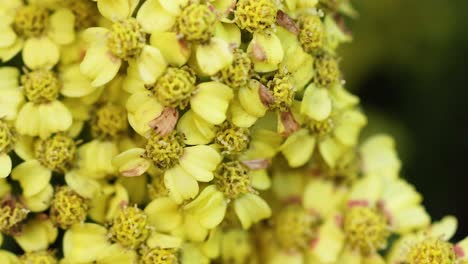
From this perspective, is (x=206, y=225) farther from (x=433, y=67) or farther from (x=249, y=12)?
(x=433, y=67)

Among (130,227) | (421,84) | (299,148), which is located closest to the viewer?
(130,227)

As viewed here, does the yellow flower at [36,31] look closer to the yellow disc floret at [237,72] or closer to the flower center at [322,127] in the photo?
the yellow disc floret at [237,72]

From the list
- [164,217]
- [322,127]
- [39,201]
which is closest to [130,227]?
[164,217]

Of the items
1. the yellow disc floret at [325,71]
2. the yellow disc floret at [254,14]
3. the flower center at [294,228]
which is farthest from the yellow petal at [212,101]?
the flower center at [294,228]

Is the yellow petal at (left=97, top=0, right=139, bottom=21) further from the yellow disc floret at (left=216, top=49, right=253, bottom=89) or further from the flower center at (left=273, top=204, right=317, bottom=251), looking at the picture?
the flower center at (left=273, top=204, right=317, bottom=251)

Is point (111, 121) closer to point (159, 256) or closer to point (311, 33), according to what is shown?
point (159, 256)

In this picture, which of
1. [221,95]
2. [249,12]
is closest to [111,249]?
[221,95]

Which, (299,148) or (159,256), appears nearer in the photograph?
(159,256)
